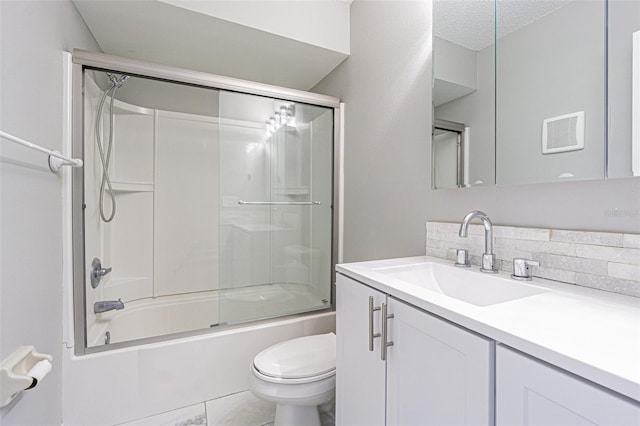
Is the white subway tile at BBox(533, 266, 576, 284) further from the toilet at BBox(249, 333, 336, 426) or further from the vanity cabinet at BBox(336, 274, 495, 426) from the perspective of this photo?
the toilet at BBox(249, 333, 336, 426)

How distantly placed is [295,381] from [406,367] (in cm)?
63

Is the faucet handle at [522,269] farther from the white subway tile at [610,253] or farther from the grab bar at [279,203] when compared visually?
the grab bar at [279,203]

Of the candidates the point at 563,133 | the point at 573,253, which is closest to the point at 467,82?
the point at 563,133

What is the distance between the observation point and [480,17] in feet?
3.67

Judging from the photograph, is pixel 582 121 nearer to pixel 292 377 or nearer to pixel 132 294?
pixel 292 377

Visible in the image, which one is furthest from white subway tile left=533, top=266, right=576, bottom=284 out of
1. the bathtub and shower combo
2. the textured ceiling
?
the bathtub and shower combo

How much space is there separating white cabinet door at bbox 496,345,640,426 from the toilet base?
3.23 ft

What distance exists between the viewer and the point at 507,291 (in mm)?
883

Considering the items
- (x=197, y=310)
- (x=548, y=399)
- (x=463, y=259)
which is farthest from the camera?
(x=197, y=310)

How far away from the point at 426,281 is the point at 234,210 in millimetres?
1268

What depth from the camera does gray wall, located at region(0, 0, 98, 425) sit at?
0.94 m

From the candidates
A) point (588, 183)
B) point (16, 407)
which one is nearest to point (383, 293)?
point (588, 183)

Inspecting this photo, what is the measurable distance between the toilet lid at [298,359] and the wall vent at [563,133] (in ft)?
3.80

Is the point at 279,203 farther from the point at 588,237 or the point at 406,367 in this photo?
the point at 588,237
